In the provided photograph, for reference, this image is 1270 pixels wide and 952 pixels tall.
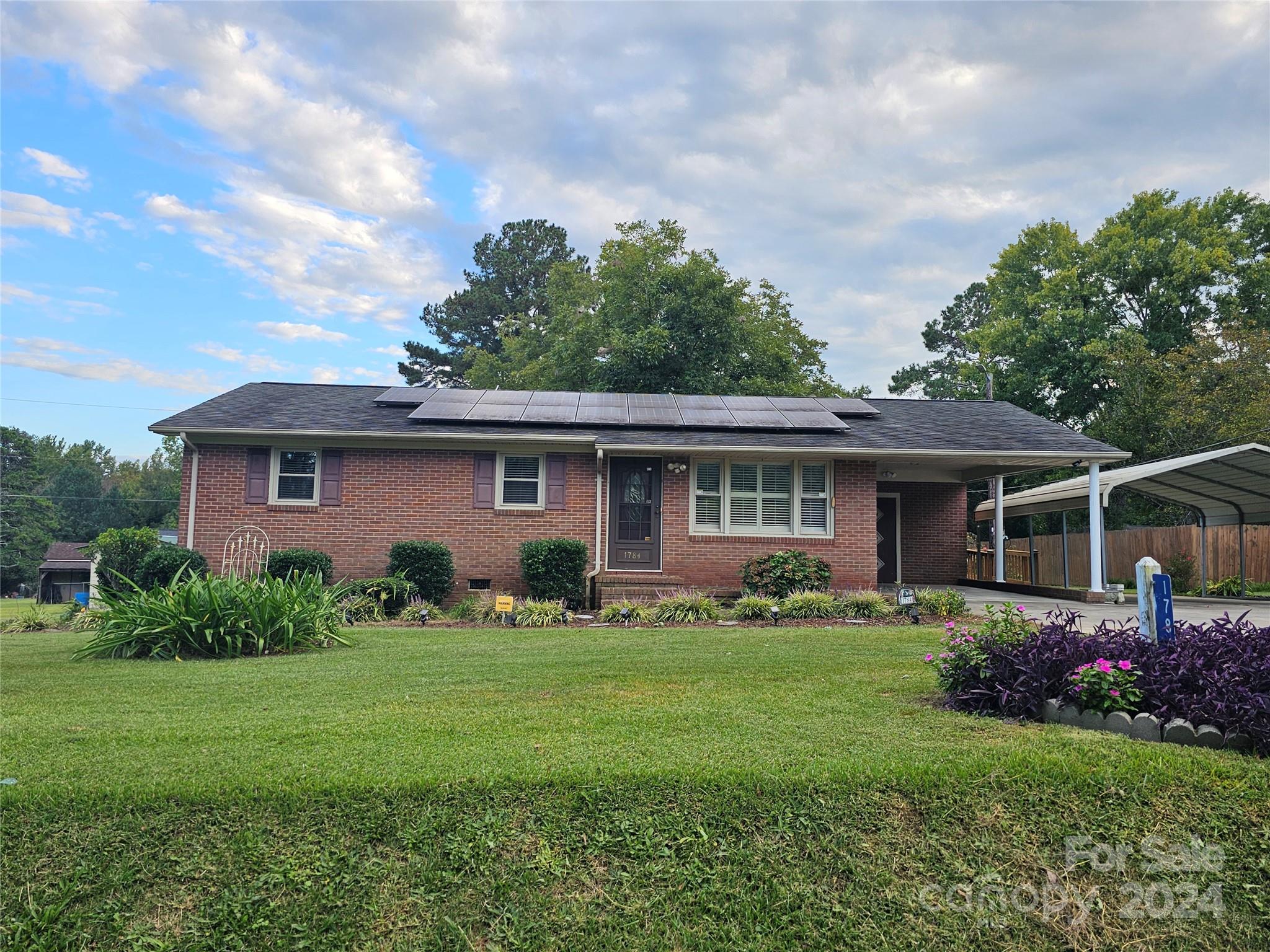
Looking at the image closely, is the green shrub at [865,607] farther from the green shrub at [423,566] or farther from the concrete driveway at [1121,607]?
the green shrub at [423,566]

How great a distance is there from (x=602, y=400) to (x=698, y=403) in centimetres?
217

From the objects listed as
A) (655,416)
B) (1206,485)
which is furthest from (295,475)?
(1206,485)

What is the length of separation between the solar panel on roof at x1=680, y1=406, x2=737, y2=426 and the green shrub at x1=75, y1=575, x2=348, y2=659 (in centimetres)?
877

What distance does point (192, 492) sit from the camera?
14.5m

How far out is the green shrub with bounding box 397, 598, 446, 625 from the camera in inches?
470

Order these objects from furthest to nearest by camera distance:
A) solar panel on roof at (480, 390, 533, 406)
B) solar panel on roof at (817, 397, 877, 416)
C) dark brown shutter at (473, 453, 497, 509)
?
solar panel on roof at (817, 397, 877, 416) < solar panel on roof at (480, 390, 533, 406) < dark brown shutter at (473, 453, 497, 509)

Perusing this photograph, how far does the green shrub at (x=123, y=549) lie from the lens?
41.6 feet

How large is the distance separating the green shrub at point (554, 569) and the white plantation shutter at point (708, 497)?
2.60m

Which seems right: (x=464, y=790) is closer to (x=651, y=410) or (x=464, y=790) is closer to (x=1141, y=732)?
(x=1141, y=732)

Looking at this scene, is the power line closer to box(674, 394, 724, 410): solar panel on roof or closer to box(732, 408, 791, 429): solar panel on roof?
box(674, 394, 724, 410): solar panel on roof

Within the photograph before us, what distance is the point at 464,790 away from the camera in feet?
12.2

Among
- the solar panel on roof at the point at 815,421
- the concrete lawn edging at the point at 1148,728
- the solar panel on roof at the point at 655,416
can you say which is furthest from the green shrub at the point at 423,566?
the concrete lawn edging at the point at 1148,728

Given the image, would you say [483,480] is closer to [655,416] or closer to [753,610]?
[655,416]

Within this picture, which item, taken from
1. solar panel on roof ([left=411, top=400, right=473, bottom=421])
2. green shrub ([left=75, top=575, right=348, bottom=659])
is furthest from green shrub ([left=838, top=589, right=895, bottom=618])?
solar panel on roof ([left=411, top=400, right=473, bottom=421])
